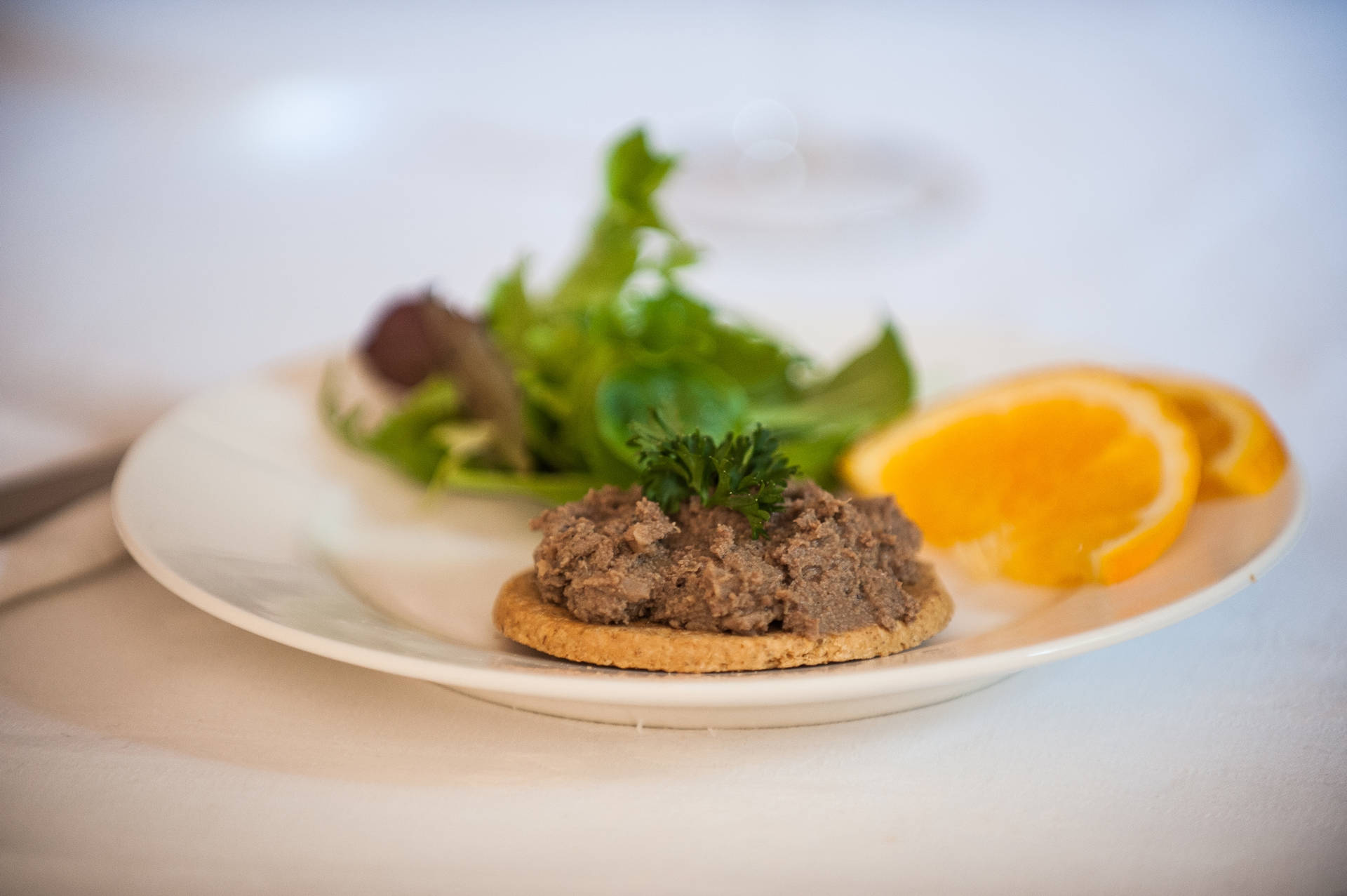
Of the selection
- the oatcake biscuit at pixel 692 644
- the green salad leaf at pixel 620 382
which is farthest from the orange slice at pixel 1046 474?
the oatcake biscuit at pixel 692 644

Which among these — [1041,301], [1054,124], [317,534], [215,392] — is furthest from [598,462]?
[1054,124]

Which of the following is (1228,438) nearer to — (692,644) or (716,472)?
(716,472)

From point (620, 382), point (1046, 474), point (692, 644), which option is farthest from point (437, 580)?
point (1046, 474)

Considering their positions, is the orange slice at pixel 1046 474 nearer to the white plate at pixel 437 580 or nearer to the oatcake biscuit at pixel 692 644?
the white plate at pixel 437 580

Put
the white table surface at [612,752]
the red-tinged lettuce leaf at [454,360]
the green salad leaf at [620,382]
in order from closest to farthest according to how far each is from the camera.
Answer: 1. the white table surface at [612,752]
2. the green salad leaf at [620,382]
3. the red-tinged lettuce leaf at [454,360]

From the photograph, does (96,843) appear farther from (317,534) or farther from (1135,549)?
(1135,549)
